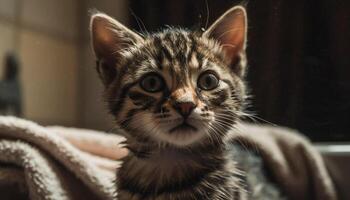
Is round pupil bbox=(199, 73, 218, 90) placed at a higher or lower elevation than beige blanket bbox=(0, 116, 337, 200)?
higher

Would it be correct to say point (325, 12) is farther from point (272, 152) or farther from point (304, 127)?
point (272, 152)

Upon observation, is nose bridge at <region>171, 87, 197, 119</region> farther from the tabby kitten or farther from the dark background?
the dark background

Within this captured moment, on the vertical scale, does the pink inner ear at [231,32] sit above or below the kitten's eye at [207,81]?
above

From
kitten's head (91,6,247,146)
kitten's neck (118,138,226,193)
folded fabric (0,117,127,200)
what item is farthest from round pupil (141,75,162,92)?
folded fabric (0,117,127,200)

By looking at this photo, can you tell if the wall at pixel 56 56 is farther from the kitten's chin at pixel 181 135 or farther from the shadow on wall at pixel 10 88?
the kitten's chin at pixel 181 135

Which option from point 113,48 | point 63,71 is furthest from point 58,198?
point 63,71

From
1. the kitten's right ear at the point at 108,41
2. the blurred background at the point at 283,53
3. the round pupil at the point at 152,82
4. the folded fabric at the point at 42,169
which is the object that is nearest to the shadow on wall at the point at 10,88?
the blurred background at the point at 283,53

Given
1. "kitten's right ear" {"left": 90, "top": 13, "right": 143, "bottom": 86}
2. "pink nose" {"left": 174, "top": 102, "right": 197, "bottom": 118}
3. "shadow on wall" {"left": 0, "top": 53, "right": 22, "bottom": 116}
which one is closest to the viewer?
"pink nose" {"left": 174, "top": 102, "right": 197, "bottom": 118}
